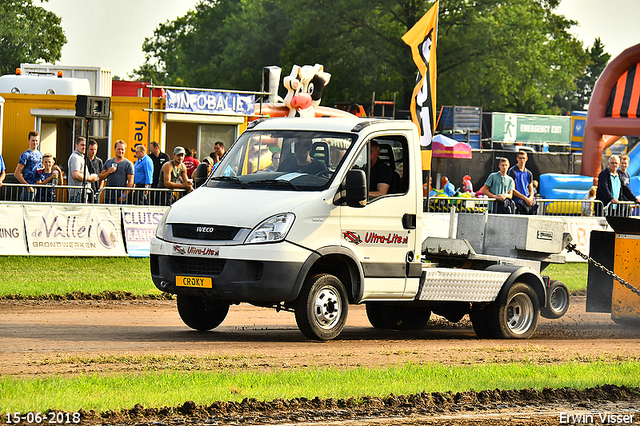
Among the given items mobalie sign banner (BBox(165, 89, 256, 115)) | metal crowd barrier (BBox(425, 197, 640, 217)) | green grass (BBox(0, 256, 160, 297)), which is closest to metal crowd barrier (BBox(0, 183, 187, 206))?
green grass (BBox(0, 256, 160, 297))

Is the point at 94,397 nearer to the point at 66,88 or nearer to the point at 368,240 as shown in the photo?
the point at 368,240

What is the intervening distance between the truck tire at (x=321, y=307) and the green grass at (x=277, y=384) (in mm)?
1519

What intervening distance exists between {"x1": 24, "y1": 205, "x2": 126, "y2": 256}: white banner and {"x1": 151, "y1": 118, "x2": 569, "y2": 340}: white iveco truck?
7.50m

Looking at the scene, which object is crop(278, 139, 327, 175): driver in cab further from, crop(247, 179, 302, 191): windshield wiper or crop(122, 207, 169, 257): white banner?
crop(122, 207, 169, 257): white banner

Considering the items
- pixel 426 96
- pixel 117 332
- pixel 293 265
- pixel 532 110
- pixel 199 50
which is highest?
pixel 199 50

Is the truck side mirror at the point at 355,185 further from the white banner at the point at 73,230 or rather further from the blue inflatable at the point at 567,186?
the blue inflatable at the point at 567,186

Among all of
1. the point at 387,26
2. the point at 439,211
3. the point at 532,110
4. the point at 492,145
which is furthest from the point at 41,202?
the point at 532,110

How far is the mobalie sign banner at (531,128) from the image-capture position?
147 ft

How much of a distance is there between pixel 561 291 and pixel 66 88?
17.0 meters

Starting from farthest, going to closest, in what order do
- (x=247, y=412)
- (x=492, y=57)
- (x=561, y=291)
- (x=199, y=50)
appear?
(x=199, y=50)
(x=492, y=57)
(x=561, y=291)
(x=247, y=412)

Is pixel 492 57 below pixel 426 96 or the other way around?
the other way around

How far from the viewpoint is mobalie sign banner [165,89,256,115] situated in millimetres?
25625

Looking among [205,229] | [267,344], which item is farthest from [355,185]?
[267,344]

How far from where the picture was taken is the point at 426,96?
19406 millimetres
